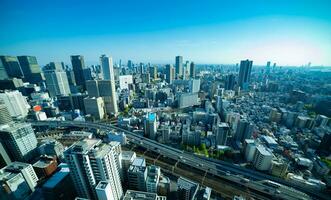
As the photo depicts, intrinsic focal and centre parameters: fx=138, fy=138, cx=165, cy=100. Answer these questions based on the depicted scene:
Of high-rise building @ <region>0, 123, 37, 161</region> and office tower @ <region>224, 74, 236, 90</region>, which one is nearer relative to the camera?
high-rise building @ <region>0, 123, 37, 161</region>

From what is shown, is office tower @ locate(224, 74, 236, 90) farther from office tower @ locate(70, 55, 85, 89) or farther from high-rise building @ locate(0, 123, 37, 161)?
high-rise building @ locate(0, 123, 37, 161)

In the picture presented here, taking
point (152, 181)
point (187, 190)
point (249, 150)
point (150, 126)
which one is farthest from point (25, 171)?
point (249, 150)

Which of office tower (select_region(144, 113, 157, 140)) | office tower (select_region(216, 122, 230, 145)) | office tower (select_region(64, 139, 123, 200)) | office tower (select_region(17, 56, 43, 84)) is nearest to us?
office tower (select_region(64, 139, 123, 200))

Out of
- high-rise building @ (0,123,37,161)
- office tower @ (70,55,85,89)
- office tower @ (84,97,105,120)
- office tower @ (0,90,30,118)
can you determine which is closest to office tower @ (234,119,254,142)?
office tower @ (84,97,105,120)

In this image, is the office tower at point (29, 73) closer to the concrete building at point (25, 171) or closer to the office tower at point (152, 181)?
the concrete building at point (25, 171)

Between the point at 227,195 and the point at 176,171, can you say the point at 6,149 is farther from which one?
the point at 227,195
